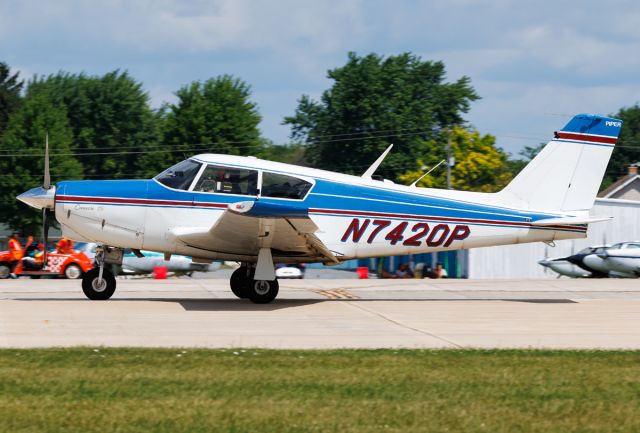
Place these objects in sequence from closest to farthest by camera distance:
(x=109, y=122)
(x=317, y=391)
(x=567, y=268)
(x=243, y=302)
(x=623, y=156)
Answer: (x=317, y=391)
(x=243, y=302)
(x=567, y=268)
(x=109, y=122)
(x=623, y=156)

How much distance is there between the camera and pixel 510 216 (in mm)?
15844

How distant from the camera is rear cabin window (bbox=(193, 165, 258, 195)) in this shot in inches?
581

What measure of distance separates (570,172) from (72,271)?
1582cm

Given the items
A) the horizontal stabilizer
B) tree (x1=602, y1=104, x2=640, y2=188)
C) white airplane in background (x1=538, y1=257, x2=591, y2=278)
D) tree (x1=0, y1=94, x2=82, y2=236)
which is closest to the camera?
the horizontal stabilizer

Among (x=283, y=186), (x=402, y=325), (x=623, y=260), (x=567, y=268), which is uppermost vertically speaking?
(x=283, y=186)

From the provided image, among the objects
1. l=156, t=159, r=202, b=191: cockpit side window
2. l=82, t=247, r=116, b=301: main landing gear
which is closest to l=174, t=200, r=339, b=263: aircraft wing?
l=156, t=159, r=202, b=191: cockpit side window

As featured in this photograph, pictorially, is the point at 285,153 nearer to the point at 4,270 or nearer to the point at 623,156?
the point at 623,156

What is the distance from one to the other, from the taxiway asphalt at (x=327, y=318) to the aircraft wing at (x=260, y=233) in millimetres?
894

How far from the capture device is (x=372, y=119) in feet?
237

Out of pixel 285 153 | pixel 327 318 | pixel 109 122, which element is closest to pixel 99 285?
pixel 327 318

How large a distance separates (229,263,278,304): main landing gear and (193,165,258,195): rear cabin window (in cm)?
150

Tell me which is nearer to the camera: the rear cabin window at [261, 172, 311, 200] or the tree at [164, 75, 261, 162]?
the rear cabin window at [261, 172, 311, 200]

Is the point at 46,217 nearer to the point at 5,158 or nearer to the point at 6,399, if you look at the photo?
the point at 6,399

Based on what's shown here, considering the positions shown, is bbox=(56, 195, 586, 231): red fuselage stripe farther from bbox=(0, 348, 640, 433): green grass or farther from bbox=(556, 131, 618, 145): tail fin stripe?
bbox=(0, 348, 640, 433): green grass
